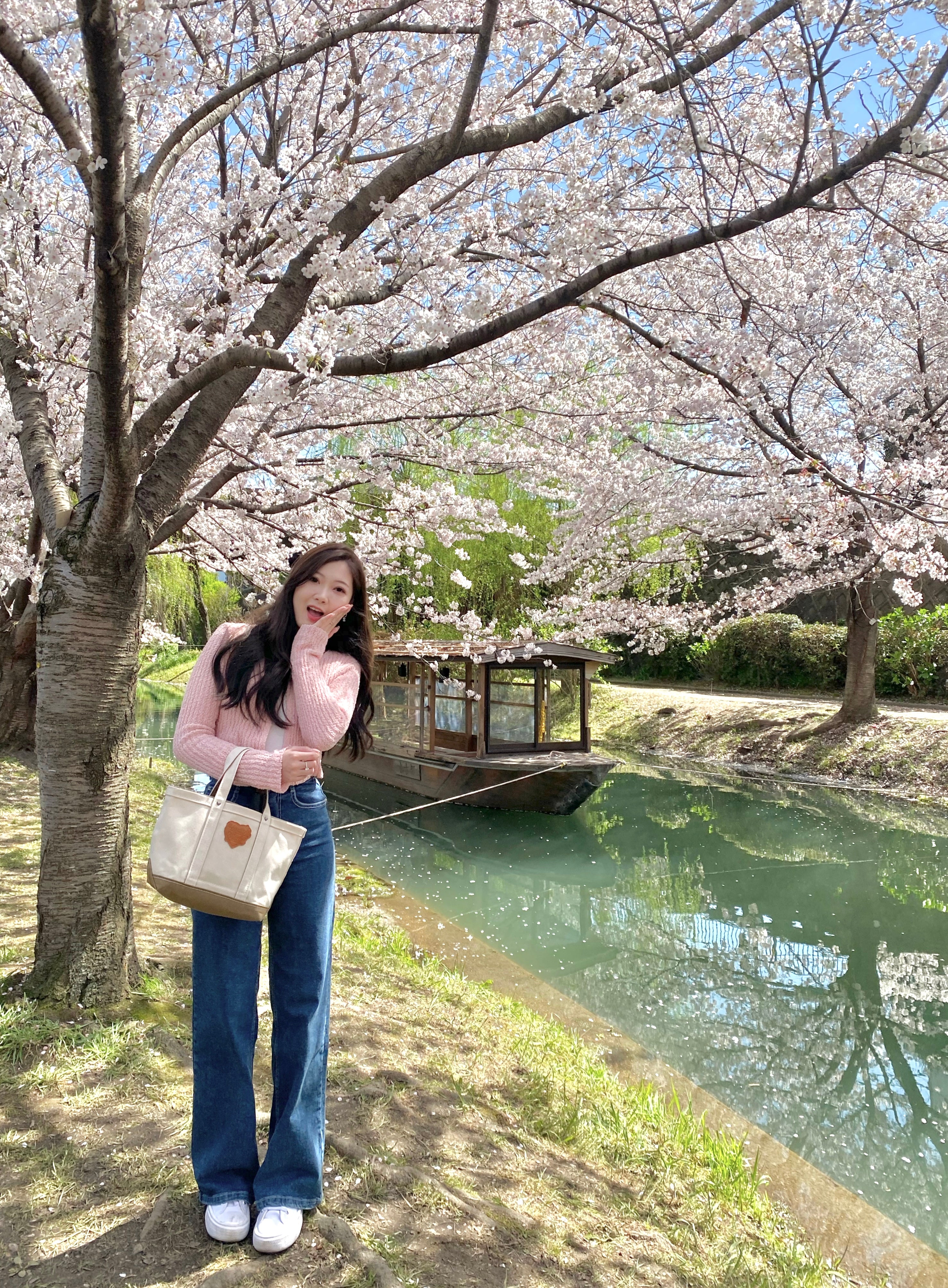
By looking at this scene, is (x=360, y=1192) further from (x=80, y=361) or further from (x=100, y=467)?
(x=80, y=361)

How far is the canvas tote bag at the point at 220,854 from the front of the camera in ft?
5.44

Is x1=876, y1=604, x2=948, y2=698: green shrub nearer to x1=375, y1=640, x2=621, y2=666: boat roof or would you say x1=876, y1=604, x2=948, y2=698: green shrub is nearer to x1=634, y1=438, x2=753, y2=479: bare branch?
x1=375, y1=640, x2=621, y2=666: boat roof

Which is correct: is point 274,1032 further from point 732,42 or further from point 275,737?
point 732,42

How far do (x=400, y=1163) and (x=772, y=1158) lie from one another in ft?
7.68

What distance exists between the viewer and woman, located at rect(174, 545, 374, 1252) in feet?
5.74

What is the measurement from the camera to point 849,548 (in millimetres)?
12594

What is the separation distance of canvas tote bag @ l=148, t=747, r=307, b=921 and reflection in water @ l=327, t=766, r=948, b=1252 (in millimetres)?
3440

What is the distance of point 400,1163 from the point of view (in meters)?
2.22

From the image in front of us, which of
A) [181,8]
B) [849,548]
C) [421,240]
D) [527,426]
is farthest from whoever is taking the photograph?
[849,548]

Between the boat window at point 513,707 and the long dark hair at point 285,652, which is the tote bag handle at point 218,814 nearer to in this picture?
the long dark hair at point 285,652

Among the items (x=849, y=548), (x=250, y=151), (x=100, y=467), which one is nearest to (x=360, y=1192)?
(x=100, y=467)

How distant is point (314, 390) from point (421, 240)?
69.5 inches

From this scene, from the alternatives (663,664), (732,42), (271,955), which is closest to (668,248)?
(732,42)

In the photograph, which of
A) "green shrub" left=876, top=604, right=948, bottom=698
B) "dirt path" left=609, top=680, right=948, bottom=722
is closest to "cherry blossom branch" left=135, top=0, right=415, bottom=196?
"dirt path" left=609, top=680, right=948, bottom=722
